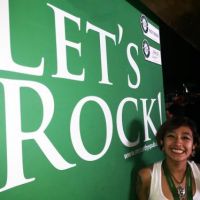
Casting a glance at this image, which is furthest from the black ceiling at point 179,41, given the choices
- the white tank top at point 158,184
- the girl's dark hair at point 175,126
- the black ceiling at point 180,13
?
the white tank top at point 158,184

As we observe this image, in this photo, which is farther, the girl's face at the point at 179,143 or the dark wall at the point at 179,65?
the dark wall at the point at 179,65

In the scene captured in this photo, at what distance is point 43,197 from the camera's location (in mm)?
1062

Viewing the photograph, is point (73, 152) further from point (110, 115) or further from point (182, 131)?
point (182, 131)

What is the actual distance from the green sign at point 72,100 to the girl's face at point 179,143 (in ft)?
0.75

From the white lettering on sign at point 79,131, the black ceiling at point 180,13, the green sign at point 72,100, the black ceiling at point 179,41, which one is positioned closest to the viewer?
the green sign at point 72,100

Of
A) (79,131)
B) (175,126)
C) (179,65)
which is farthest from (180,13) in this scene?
(179,65)

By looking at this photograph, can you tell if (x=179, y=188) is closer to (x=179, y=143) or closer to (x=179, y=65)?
(x=179, y=143)

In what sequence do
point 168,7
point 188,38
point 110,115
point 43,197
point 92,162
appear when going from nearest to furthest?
point 43,197 < point 92,162 < point 110,115 < point 168,7 < point 188,38

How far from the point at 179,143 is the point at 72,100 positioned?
2.34ft

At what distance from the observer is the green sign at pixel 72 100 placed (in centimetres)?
98

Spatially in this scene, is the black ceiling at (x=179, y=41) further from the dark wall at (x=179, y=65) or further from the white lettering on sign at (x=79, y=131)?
the white lettering on sign at (x=79, y=131)

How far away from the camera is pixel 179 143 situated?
155 centimetres

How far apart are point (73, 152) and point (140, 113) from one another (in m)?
0.70

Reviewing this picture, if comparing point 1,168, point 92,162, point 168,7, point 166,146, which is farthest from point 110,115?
point 168,7
